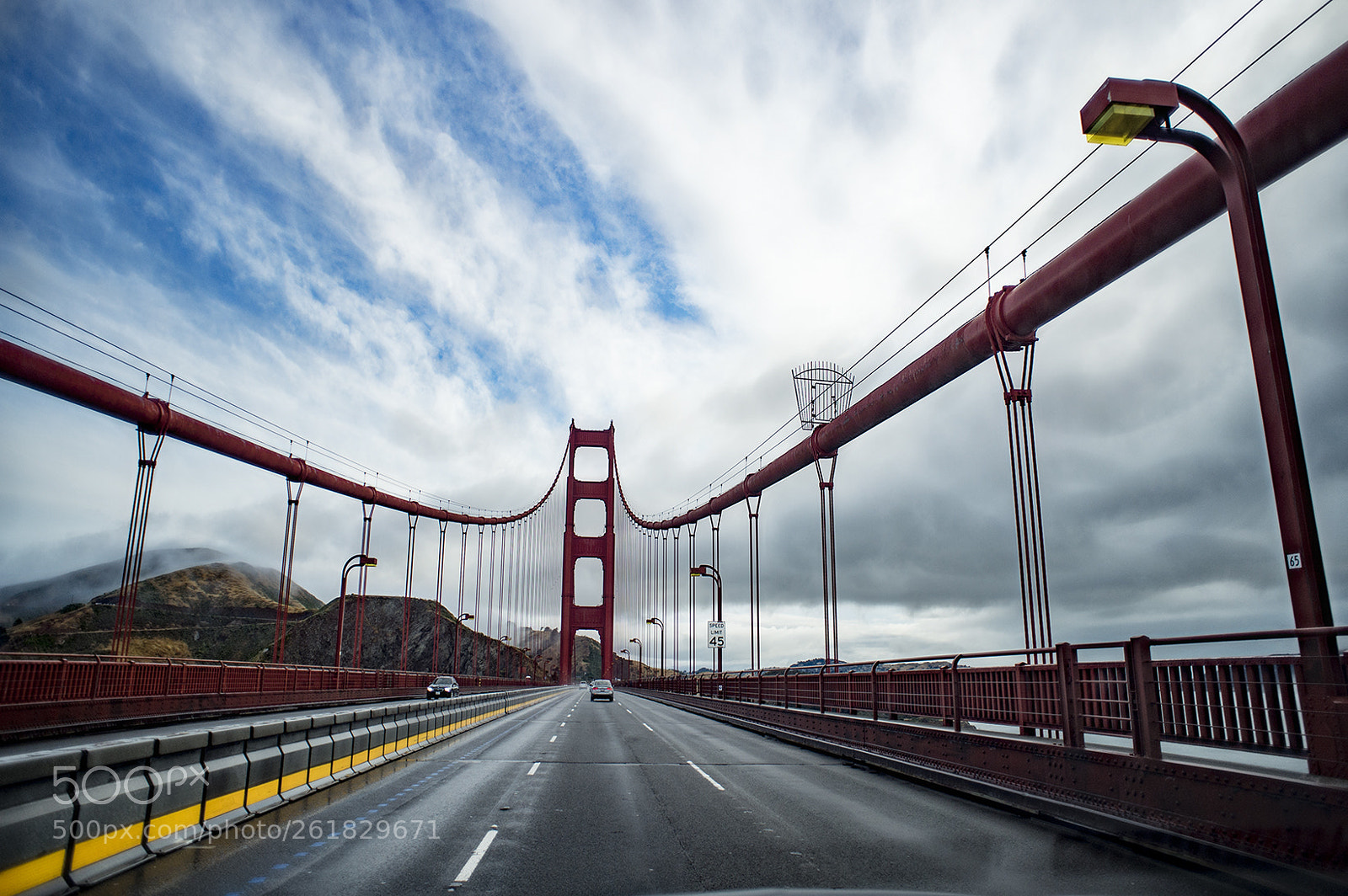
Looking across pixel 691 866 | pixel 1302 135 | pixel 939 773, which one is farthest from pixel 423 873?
pixel 1302 135

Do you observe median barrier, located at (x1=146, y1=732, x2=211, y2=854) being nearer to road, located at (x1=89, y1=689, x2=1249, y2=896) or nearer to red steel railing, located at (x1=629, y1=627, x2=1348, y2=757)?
road, located at (x1=89, y1=689, x2=1249, y2=896)

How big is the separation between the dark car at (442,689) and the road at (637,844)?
104 feet

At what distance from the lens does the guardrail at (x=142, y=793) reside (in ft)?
16.6

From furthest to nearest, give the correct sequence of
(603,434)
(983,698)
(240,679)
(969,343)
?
(603,434) < (240,679) < (969,343) < (983,698)

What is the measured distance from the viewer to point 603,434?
101 m

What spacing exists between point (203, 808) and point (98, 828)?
4.94 ft

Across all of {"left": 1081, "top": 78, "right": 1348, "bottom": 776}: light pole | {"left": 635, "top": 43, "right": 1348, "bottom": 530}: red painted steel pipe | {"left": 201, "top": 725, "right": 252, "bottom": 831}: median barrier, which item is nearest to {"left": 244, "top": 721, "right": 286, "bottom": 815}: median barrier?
{"left": 201, "top": 725, "right": 252, "bottom": 831}: median barrier

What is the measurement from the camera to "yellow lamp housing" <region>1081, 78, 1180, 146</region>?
23.2ft

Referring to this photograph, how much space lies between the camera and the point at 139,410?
93.9 feet

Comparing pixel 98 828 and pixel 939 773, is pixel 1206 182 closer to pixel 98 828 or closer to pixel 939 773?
pixel 939 773

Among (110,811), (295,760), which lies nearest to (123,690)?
(295,760)

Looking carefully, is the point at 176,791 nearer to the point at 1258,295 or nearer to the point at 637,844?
the point at 637,844

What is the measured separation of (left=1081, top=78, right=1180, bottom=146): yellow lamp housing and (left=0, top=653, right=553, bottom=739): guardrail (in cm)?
1911

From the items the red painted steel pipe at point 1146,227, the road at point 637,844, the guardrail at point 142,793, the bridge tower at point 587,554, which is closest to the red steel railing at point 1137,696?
the road at point 637,844
